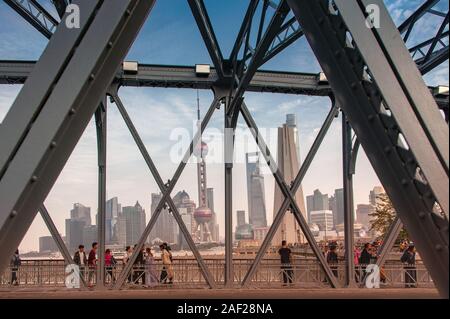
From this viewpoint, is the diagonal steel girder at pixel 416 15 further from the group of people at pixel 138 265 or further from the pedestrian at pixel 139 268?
the pedestrian at pixel 139 268

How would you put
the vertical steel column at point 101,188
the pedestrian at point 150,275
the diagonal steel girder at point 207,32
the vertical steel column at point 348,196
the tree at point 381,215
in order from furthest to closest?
the tree at point 381,215, the vertical steel column at point 348,196, the pedestrian at point 150,275, the vertical steel column at point 101,188, the diagonal steel girder at point 207,32

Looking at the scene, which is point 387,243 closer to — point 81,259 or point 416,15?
point 416,15

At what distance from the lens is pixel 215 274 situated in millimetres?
15312

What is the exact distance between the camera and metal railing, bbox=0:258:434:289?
14453 millimetres

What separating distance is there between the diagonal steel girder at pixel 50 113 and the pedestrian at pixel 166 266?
11640 mm

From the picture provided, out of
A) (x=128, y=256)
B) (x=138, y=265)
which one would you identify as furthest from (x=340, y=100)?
(x=128, y=256)

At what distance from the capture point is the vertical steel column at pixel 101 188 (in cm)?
1433

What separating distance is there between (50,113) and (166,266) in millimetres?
12136

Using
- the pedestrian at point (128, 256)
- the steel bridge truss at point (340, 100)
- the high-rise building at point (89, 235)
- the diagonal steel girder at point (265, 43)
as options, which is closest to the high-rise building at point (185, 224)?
the pedestrian at point (128, 256)

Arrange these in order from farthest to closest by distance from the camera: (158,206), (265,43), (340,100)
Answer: (158,206)
(265,43)
(340,100)

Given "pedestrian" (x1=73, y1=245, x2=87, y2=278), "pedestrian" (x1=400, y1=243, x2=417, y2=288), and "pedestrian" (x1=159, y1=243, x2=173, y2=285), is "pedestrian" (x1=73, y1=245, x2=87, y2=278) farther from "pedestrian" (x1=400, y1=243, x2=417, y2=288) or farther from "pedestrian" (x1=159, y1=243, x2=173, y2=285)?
"pedestrian" (x1=400, y1=243, x2=417, y2=288)

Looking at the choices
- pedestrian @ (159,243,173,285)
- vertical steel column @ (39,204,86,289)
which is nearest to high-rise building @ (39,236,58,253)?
vertical steel column @ (39,204,86,289)
